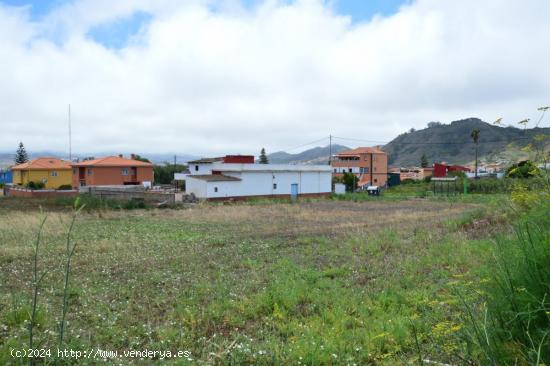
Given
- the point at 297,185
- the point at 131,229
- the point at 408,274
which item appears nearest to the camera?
the point at 408,274

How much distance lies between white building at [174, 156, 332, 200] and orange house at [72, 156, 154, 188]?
43.6 ft

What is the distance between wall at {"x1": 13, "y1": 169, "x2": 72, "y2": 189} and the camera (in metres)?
57.2

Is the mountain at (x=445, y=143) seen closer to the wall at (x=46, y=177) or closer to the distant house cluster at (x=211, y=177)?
the distant house cluster at (x=211, y=177)

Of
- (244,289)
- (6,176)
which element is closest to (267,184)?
(244,289)

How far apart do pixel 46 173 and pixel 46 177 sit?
22.9 inches

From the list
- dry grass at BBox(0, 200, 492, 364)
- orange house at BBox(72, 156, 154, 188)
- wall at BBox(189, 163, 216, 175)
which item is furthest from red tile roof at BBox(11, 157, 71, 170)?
dry grass at BBox(0, 200, 492, 364)

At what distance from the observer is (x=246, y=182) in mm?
39938

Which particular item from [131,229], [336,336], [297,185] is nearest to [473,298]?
[336,336]

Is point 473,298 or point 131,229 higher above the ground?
point 473,298

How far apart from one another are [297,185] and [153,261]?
3466cm

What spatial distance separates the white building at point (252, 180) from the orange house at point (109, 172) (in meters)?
13.3

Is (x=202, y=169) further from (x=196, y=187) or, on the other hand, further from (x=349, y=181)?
(x=349, y=181)

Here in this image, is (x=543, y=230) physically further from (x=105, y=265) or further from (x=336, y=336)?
(x=105, y=265)

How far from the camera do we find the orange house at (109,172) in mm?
51094
